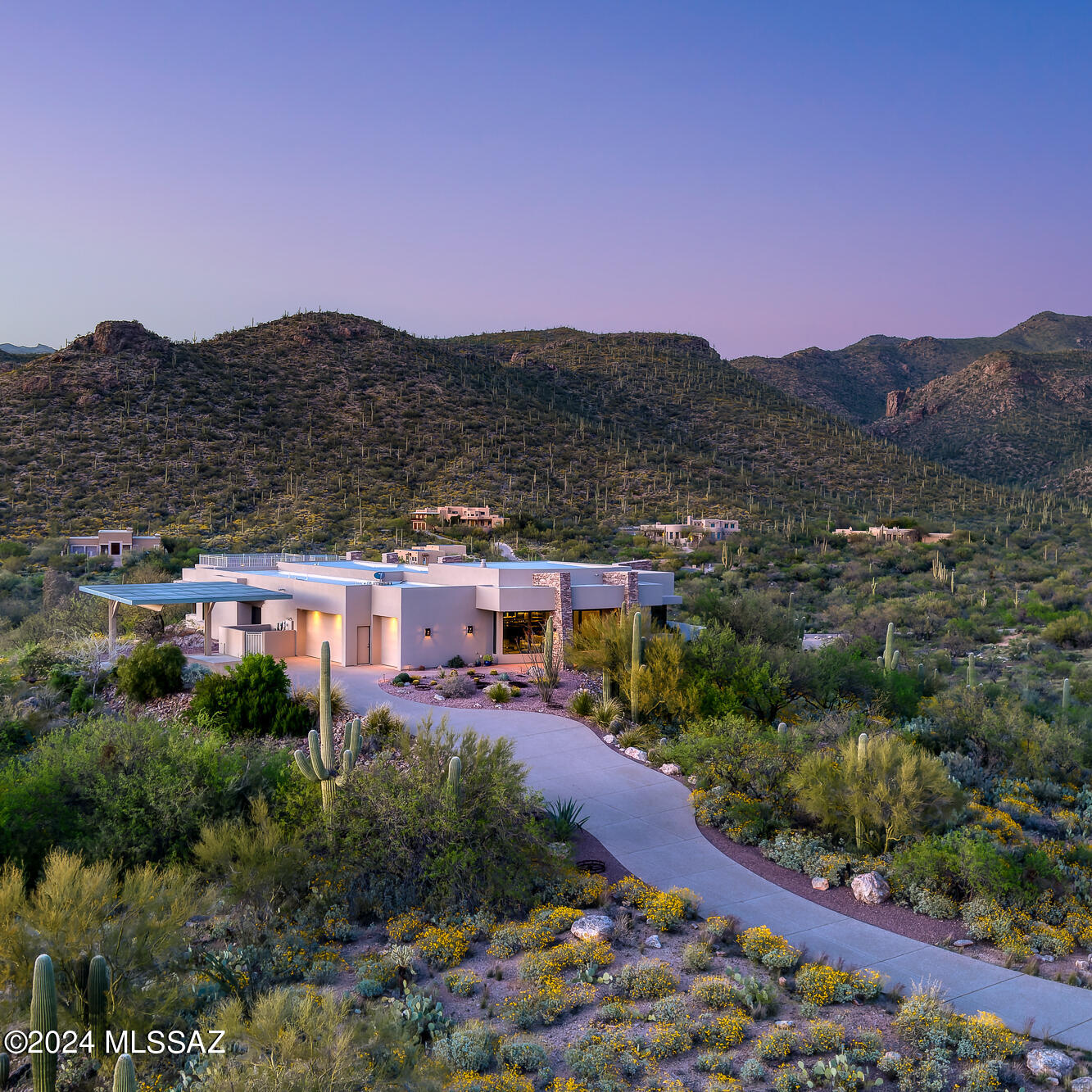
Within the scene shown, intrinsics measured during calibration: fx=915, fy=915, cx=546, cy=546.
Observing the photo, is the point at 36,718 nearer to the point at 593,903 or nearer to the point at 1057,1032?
the point at 593,903

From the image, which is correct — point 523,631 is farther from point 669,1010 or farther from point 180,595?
point 669,1010

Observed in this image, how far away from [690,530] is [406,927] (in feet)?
149

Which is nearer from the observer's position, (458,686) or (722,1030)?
(722,1030)

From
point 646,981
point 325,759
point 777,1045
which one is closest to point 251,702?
point 325,759

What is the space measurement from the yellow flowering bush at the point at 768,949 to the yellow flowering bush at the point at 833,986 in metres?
0.25

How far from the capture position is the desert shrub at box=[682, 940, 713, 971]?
9.45 metres

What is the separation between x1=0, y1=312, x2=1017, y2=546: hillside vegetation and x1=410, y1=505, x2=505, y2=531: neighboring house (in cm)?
201

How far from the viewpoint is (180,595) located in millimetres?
25406

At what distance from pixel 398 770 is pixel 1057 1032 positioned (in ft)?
27.0

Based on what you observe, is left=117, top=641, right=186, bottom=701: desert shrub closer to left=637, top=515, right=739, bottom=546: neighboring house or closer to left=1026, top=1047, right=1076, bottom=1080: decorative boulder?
left=1026, top=1047, right=1076, bottom=1080: decorative boulder

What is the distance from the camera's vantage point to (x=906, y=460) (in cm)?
7325

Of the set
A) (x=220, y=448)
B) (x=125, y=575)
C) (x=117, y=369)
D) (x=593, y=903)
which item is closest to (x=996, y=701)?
(x=593, y=903)

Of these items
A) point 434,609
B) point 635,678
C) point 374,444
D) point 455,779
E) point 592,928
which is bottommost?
point 592,928

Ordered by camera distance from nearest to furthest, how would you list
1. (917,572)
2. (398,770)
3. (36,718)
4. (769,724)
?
(398,770)
(36,718)
(769,724)
(917,572)
